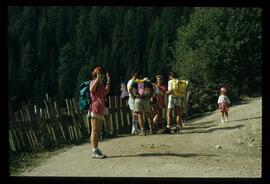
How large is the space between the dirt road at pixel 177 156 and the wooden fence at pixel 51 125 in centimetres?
78

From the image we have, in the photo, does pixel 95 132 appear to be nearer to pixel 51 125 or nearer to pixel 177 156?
pixel 177 156

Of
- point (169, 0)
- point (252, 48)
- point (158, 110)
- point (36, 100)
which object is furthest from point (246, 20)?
point (169, 0)

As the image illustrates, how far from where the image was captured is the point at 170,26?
1507 inches

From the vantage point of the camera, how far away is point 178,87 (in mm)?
13570

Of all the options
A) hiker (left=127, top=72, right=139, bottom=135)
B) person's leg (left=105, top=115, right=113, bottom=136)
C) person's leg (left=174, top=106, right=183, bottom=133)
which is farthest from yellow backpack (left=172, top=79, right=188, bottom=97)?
person's leg (left=105, top=115, right=113, bottom=136)

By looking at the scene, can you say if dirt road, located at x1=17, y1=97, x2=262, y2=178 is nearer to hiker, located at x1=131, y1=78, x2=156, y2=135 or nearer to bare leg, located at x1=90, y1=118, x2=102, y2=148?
bare leg, located at x1=90, y1=118, x2=102, y2=148

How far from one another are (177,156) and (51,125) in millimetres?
3855

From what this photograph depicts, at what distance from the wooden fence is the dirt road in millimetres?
779

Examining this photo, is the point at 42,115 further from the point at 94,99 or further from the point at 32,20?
the point at 32,20

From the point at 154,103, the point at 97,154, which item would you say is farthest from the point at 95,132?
the point at 154,103

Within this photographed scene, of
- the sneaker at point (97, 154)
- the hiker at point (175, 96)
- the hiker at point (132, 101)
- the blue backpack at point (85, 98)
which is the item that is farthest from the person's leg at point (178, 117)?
the blue backpack at point (85, 98)

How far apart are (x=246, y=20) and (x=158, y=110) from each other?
40.4 ft

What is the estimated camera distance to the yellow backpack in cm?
1353

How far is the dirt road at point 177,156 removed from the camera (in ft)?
30.9
